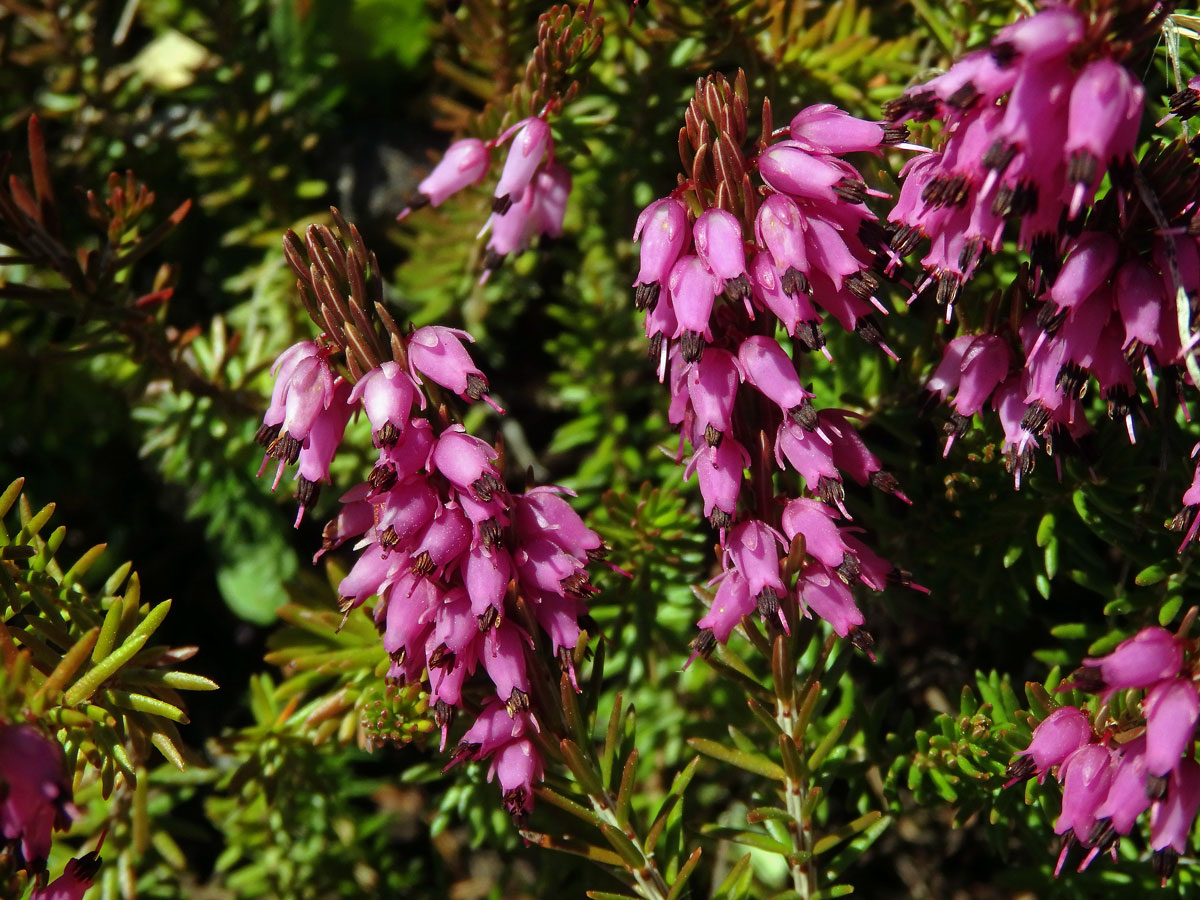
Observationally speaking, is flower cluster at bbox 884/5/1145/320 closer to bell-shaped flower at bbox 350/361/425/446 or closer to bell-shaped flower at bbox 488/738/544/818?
bell-shaped flower at bbox 350/361/425/446

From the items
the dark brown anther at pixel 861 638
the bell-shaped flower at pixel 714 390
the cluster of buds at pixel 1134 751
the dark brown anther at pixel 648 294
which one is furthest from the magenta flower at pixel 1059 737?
the dark brown anther at pixel 648 294

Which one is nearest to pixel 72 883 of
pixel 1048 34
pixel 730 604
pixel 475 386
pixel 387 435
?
pixel 387 435

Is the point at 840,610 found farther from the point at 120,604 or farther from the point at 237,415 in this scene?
the point at 237,415

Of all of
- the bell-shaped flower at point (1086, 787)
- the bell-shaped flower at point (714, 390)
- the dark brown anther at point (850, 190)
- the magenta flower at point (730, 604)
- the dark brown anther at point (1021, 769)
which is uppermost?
the dark brown anther at point (850, 190)

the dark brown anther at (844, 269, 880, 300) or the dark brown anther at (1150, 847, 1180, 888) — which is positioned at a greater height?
the dark brown anther at (844, 269, 880, 300)

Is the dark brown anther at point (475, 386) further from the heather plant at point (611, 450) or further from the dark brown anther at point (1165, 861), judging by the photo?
the dark brown anther at point (1165, 861)

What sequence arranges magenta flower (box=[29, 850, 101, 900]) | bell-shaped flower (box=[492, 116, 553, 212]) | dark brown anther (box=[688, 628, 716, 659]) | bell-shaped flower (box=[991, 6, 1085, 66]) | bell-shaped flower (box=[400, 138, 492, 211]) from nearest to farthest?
bell-shaped flower (box=[991, 6, 1085, 66]) < magenta flower (box=[29, 850, 101, 900]) < dark brown anther (box=[688, 628, 716, 659]) < bell-shaped flower (box=[492, 116, 553, 212]) < bell-shaped flower (box=[400, 138, 492, 211])

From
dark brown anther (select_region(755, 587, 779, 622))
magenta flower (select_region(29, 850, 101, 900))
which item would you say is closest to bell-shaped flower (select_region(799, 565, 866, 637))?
dark brown anther (select_region(755, 587, 779, 622))

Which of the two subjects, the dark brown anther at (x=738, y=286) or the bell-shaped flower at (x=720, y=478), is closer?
the dark brown anther at (x=738, y=286)
